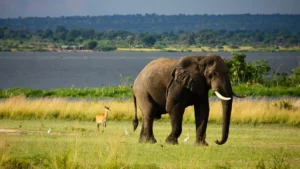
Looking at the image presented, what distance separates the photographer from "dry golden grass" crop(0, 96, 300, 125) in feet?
103

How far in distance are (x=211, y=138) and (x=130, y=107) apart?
26.5 ft

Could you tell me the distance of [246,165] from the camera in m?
18.2

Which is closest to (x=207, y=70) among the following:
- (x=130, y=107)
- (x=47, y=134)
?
(x=47, y=134)

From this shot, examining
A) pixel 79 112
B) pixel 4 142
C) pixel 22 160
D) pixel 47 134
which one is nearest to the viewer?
pixel 22 160

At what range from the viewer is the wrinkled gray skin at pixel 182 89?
862 inches

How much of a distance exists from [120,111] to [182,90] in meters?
10.3

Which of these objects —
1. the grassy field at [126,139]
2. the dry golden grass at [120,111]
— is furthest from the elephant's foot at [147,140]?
the dry golden grass at [120,111]

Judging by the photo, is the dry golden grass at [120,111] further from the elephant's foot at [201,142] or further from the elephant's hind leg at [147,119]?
the elephant's foot at [201,142]

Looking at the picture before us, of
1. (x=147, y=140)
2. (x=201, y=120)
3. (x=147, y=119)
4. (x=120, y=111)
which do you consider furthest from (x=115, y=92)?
(x=201, y=120)

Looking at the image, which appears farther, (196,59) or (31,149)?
(196,59)

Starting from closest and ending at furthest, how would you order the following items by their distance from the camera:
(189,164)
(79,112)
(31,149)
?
(189,164) < (31,149) < (79,112)

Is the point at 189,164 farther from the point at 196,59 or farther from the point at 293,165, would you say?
the point at 196,59

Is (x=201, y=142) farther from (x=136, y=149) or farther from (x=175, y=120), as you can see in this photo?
(x=136, y=149)

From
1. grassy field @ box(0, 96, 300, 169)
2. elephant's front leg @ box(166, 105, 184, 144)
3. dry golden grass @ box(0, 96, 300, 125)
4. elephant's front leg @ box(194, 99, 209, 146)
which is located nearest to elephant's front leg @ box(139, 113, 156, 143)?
grassy field @ box(0, 96, 300, 169)
